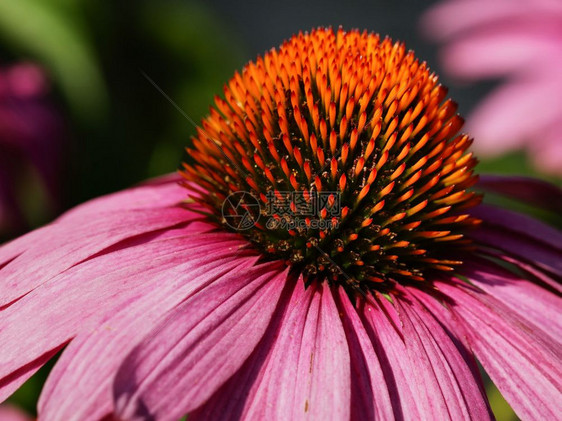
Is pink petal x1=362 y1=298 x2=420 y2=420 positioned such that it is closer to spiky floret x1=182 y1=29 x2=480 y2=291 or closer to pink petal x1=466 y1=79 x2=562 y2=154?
spiky floret x1=182 y1=29 x2=480 y2=291

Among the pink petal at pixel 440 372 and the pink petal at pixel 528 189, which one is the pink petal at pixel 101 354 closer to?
the pink petal at pixel 440 372

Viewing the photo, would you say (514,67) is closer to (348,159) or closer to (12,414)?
(348,159)

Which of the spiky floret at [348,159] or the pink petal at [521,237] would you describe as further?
the pink petal at [521,237]

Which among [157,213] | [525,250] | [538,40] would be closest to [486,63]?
[538,40]

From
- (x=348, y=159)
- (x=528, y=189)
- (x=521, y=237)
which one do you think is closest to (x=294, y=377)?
(x=348, y=159)

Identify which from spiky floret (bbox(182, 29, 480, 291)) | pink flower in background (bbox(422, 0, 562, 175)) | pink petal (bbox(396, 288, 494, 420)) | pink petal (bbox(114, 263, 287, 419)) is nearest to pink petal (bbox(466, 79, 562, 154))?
pink flower in background (bbox(422, 0, 562, 175))

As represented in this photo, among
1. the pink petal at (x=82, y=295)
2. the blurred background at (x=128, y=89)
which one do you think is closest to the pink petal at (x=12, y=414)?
the blurred background at (x=128, y=89)

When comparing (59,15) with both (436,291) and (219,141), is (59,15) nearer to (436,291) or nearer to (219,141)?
(219,141)
